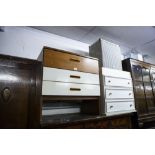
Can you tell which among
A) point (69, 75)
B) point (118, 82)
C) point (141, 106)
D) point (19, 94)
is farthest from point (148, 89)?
point (19, 94)

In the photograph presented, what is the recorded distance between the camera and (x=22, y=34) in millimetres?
1938

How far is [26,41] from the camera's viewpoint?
194 centimetres

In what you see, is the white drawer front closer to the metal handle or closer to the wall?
the metal handle

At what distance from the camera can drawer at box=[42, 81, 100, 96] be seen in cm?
130

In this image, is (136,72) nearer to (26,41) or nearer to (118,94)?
(118,94)

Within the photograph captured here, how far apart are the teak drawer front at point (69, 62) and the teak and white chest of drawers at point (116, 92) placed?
0.64 feet

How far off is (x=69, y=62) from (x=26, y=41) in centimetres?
90

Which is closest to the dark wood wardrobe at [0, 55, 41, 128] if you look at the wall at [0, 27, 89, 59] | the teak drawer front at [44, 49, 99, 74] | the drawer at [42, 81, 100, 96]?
the drawer at [42, 81, 100, 96]

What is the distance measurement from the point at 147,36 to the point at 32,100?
2.44 metres
